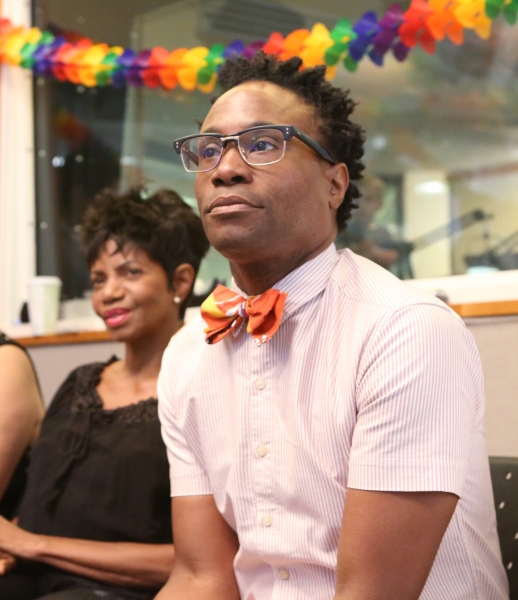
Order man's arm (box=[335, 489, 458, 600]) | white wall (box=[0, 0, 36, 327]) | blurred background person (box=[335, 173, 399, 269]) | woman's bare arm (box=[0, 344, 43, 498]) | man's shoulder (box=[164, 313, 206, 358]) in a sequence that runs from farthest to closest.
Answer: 1. white wall (box=[0, 0, 36, 327])
2. blurred background person (box=[335, 173, 399, 269])
3. woman's bare arm (box=[0, 344, 43, 498])
4. man's shoulder (box=[164, 313, 206, 358])
5. man's arm (box=[335, 489, 458, 600])

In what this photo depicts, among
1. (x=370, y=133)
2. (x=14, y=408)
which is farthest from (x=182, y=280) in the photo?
(x=370, y=133)

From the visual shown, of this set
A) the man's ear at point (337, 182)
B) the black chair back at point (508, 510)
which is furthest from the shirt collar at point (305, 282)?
the black chair back at point (508, 510)

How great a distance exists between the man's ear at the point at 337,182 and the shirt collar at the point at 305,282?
0.35 ft

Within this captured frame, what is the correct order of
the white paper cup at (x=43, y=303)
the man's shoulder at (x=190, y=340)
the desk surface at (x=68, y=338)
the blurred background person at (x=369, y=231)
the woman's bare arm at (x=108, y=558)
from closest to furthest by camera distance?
1. the man's shoulder at (x=190, y=340)
2. the woman's bare arm at (x=108, y=558)
3. the blurred background person at (x=369, y=231)
4. the desk surface at (x=68, y=338)
5. the white paper cup at (x=43, y=303)

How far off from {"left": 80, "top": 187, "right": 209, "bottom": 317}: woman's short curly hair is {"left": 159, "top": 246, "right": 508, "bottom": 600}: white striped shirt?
0.66m

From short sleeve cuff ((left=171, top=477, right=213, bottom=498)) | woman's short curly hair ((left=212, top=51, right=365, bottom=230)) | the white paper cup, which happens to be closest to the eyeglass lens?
woman's short curly hair ((left=212, top=51, right=365, bottom=230))

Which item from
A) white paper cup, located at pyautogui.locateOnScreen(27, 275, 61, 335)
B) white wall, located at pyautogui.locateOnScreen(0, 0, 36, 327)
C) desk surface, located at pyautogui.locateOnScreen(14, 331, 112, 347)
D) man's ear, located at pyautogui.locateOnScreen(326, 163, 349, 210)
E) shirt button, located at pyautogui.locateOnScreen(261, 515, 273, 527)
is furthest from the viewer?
white wall, located at pyautogui.locateOnScreen(0, 0, 36, 327)

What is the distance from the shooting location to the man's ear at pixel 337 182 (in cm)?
130

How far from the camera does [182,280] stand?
1995mm

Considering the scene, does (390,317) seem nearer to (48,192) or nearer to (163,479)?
(163,479)

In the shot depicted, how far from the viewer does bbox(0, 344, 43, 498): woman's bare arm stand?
6.20 ft

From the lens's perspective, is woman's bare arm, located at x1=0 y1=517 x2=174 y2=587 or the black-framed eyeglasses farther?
woman's bare arm, located at x1=0 y1=517 x2=174 y2=587

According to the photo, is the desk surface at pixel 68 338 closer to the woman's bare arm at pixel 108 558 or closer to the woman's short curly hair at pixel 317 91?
the woman's bare arm at pixel 108 558

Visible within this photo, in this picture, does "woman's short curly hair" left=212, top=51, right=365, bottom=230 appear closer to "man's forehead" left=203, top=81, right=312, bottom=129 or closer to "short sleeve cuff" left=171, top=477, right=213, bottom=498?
"man's forehead" left=203, top=81, right=312, bottom=129
